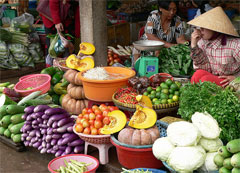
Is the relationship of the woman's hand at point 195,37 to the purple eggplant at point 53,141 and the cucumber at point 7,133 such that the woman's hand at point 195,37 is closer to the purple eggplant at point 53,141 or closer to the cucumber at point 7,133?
the purple eggplant at point 53,141

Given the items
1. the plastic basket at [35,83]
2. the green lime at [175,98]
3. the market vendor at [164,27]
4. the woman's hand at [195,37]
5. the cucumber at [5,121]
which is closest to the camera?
the green lime at [175,98]

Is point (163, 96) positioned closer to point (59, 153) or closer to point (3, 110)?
point (59, 153)

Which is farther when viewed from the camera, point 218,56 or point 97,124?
point 218,56

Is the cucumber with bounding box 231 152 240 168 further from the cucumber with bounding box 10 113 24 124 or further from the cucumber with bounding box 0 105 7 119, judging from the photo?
the cucumber with bounding box 0 105 7 119

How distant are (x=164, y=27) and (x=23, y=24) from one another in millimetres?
3752

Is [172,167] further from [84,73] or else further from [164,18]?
[164,18]

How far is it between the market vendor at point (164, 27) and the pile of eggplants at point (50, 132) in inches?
88.4

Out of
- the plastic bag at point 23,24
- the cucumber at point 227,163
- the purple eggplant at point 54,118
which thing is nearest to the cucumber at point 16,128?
the purple eggplant at point 54,118

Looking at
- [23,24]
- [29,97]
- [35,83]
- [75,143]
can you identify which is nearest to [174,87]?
[75,143]

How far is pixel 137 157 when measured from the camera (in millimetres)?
3057

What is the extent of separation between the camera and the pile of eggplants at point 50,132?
368cm

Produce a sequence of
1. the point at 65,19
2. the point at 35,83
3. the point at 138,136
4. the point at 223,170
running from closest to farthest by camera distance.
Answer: the point at 223,170 < the point at 138,136 < the point at 35,83 < the point at 65,19

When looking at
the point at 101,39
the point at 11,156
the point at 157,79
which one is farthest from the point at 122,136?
the point at 101,39

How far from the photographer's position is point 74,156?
3.42 m
